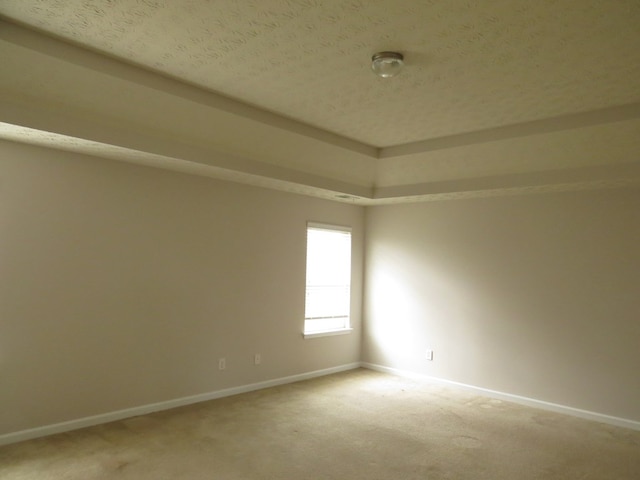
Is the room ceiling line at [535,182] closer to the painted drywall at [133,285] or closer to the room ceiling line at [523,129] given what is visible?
the room ceiling line at [523,129]

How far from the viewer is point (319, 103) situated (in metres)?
3.89

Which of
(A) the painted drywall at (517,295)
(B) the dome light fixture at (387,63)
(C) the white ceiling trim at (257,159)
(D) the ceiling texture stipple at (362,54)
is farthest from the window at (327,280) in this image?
(B) the dome light fixture at (387,63)

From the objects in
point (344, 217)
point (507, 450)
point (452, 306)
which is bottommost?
point (507, 450)

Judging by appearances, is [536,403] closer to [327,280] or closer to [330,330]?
[330,330]

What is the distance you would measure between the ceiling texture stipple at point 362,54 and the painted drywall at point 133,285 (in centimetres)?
74

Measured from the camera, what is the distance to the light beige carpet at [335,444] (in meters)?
3.17

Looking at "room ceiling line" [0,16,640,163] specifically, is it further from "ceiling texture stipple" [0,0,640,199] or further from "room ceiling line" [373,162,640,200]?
"room ceiling line" [373,162,640,200]

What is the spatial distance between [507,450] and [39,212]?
14.0 feet

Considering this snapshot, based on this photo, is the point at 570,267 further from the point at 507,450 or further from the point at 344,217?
the point at 344,217

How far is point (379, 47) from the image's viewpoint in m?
2.83

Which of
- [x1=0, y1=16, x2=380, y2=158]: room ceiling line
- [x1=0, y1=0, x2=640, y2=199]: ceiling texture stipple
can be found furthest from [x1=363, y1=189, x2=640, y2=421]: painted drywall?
[x1=0, y1=16, x2=380, y2=158]: room ceiling line

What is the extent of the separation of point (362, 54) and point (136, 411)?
3.61 metres

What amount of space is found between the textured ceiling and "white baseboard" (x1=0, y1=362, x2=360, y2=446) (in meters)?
2.94

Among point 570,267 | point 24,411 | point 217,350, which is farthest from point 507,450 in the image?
point 24,411
